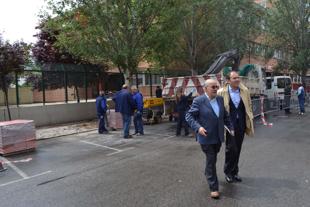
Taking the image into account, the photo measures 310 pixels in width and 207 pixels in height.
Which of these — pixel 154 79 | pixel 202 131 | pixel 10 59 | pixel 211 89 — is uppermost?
pixel 10 59

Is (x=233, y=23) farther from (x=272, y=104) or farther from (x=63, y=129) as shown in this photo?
(x=63, y=129)

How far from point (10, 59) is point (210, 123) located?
10.8 m

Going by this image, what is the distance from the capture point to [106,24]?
1585cm

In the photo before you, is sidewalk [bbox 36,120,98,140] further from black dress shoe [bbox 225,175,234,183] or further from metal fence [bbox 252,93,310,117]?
black dress shoe [bbox 225,175,234,183]

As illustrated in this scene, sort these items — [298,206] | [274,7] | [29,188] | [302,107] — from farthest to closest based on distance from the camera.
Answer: [274,7], [302,107], [29,188], [298,206]

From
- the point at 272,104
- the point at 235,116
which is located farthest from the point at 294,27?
the point at 235,116

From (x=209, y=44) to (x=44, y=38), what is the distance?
11.7 meters

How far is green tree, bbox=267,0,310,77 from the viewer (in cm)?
3152

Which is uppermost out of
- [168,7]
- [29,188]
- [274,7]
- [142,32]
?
[274,7]

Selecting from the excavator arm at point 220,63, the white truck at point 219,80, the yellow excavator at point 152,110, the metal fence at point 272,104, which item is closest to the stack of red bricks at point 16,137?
the white truck at point 219,80

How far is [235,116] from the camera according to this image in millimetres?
6031

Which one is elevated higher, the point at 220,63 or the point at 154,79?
the point at 220,63

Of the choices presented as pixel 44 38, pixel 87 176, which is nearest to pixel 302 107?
pixel 87 176

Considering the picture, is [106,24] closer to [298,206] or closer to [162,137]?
[162,137]
